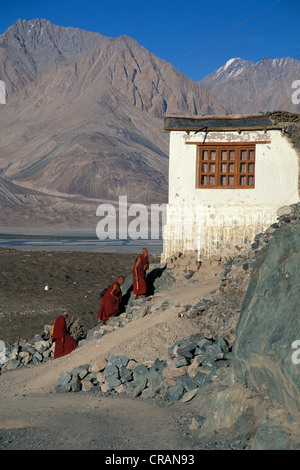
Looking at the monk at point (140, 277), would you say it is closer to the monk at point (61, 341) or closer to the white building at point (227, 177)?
the white building at point (227, 177)

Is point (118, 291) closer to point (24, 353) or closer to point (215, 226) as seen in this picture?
point (24, 353)

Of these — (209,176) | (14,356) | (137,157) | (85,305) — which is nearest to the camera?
(14,356)

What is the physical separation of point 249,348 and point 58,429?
228 centimetres

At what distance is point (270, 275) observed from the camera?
639 centimetres

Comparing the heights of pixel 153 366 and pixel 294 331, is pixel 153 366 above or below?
below

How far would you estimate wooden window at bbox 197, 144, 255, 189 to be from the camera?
43.1 feet

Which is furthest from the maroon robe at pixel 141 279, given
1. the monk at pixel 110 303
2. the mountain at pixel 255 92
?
the mountain at pixel 255 92

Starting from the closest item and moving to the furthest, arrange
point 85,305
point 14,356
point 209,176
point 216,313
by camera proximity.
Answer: point 216,313
point 14,356
point 209,176
point 85,305

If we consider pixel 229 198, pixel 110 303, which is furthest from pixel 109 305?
pixel 229 198

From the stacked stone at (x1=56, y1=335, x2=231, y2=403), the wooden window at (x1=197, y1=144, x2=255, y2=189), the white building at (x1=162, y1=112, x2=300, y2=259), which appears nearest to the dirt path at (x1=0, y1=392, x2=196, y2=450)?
the stacked stone at (x1=56, y1=335, x2=231, y2=403)

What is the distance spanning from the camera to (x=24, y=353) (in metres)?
11.7

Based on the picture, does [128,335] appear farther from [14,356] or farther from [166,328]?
[14,356]

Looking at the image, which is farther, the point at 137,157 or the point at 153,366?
the point at 137,157

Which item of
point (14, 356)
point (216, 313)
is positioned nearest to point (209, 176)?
point (216, 313)
